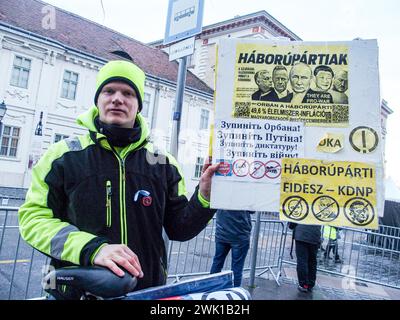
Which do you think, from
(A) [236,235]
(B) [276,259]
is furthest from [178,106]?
(B) [276,259]

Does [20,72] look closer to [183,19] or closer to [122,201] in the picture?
[183,19]

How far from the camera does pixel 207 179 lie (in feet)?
5.92

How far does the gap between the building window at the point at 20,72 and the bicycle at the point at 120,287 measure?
20664 millimetres

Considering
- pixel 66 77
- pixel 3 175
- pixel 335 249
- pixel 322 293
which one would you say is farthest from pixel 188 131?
pixel 322 293

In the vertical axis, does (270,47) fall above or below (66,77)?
below

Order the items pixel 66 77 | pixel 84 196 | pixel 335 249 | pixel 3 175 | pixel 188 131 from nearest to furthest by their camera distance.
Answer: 1. pixel 84 196
2. pixel 335 249
3. pixel 3 175
4. pixel 66 77
5. pixel 188 131

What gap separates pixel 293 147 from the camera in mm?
1765

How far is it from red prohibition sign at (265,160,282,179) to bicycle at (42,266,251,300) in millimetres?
602

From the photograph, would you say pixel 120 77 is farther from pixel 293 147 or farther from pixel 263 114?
pixel 293 147

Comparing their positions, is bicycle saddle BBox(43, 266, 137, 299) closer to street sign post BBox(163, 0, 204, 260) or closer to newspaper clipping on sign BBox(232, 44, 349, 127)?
newspaper clipping on sign BBox(232, 44, 349, 127)

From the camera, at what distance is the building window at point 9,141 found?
1889cm

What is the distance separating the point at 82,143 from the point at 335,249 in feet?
25.6

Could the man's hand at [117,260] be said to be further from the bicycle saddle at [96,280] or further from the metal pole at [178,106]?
the metal pole at [178,106]

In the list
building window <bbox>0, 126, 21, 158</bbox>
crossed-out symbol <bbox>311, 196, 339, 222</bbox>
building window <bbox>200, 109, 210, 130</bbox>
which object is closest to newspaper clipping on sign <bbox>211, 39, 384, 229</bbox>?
crossed-out symbol <bbox>311, 196, 339, 222</bbox>
